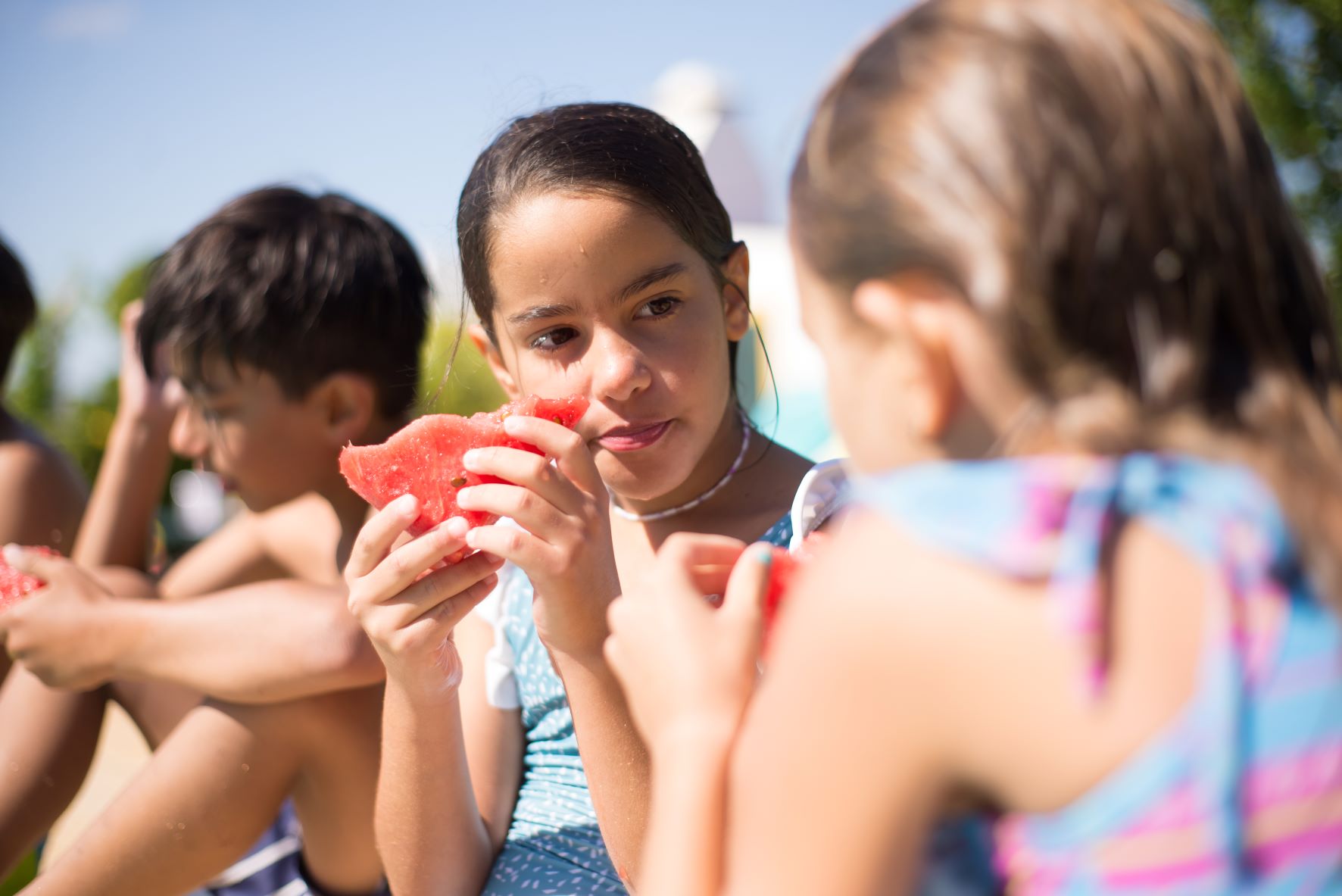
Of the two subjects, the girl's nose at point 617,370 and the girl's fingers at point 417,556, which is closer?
the girl's fingers at point 417,556

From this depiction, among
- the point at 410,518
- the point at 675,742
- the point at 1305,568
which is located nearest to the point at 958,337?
the point at 1305,568

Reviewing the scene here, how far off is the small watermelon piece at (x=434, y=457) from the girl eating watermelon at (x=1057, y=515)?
968mm

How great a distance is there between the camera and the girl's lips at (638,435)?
2.50 metres

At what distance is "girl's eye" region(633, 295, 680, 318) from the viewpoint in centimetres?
249

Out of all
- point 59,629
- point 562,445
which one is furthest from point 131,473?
point 562,445

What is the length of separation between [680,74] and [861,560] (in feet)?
85.1

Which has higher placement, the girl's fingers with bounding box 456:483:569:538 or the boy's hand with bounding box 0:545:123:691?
the girl's fingers with bounding box 456:483:569:538

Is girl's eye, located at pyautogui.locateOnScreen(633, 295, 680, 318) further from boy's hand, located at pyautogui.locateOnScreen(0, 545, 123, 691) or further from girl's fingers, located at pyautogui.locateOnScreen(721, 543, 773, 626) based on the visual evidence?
boy's hand, located at pyautogui.locateOnScreen(0, 545, 123, 691)

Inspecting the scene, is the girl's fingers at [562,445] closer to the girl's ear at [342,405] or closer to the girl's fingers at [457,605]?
the girl's fingers at [457,605]

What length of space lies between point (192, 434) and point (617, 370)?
1919mm

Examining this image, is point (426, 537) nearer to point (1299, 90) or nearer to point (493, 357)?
point (493, 357)

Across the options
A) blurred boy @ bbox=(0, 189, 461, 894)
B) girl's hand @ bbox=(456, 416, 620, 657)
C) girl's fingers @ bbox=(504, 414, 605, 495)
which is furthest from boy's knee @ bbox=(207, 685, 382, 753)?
girl's fingers @ bbox=(504, 414, 605, 495)

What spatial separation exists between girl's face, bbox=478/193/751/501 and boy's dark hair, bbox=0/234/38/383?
9.56 ft

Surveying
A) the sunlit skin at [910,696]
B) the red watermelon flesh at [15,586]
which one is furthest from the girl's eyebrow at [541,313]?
the red watermelon flesh at [15,586]
